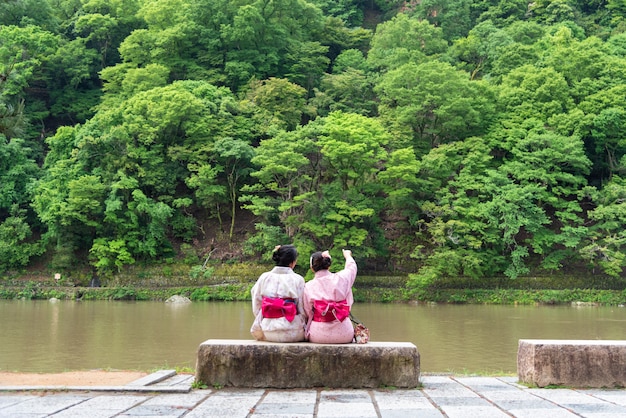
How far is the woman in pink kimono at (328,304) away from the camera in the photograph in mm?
4438

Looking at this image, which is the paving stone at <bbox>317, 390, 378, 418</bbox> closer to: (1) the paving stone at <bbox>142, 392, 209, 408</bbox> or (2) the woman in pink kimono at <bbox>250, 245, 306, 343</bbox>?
(2) the woman in pink kimono at <bbox>250, 245, 306, 343</bbox>

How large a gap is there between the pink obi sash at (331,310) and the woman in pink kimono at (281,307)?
0.19 metres

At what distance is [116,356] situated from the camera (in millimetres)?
9062

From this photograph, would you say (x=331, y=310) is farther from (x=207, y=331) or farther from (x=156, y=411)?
(x=207, y=331)

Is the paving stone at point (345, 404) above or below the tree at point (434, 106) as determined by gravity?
below

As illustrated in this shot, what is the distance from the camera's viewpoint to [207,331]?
1238 cm

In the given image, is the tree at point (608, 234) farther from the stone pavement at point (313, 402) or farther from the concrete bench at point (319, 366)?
the concrete bench at point (319, 366)

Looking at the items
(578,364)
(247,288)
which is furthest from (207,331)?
(247,288)

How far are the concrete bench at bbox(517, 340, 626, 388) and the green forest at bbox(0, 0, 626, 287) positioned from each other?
683 inches

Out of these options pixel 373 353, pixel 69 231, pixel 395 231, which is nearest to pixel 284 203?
pixel 395 231

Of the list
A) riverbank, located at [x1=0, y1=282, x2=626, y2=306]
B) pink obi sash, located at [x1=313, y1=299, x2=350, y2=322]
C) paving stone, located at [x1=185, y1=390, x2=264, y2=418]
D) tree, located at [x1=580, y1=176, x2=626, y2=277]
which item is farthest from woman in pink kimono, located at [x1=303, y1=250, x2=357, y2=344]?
tree, located at [x1=580, y1=176, x2=626, y2=277]

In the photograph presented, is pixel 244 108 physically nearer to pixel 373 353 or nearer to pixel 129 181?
pixel 129 181

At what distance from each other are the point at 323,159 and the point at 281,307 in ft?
66.7

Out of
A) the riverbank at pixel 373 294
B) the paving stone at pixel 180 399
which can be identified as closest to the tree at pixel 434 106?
the riverbank at pixel 373 294
